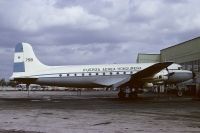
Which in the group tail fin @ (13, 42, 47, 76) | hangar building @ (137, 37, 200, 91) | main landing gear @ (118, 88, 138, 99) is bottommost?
main landing gear @ (118, 88, 138, 99)

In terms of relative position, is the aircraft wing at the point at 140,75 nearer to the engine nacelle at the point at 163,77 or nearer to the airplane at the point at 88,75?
the airplane at the point at 88,75

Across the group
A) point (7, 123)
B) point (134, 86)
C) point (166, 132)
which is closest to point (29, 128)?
point (7, 123)

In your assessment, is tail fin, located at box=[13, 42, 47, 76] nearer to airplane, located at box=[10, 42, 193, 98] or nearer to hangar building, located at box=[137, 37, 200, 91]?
airplane, located at box=[10, 42, 193, 98]

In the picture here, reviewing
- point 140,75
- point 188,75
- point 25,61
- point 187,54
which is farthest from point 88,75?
point 187,54

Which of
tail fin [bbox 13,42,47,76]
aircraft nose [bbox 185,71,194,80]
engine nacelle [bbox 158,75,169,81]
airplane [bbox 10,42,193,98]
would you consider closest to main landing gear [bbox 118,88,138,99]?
airplane [bbox 10,42,193,98]

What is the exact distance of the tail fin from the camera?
37562 millimetres

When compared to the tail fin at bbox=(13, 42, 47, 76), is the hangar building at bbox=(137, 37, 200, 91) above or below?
above

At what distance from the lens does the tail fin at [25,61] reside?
123 ft

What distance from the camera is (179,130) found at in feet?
42.6

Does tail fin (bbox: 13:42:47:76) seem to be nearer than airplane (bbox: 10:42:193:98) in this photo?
No

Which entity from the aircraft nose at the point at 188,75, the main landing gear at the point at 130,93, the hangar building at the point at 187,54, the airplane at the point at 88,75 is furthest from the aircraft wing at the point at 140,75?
the hangar building at the point at 187,54

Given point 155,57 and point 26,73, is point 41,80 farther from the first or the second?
point 155,57

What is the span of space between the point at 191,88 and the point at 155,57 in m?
27.3

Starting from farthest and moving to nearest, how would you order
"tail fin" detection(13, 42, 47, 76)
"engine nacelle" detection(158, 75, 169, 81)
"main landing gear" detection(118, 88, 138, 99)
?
"tail fin" detection(13, 42, 47, 76) → "main landing gear" detection(118, 88, 138, 99) → "engine nacelle" detection(158, 75, 169, 81)
